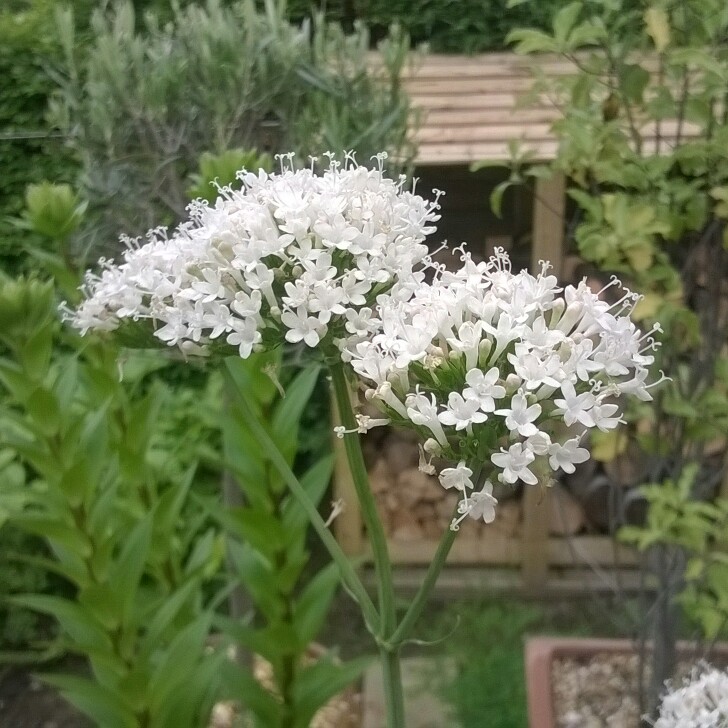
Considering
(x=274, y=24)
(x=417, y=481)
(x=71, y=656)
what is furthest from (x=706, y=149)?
(x=71, y=656)

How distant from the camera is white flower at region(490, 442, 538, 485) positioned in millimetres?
513

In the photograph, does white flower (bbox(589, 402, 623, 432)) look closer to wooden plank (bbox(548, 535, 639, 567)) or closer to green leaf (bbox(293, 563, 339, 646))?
green leaf (bbox(293, 563, 339, 646))

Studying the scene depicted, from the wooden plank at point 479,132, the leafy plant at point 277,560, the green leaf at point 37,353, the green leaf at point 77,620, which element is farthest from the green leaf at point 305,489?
the wooden plank at point 479,132

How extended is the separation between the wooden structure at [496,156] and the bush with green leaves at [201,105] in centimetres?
22

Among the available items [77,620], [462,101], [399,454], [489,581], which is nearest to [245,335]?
[77,620]

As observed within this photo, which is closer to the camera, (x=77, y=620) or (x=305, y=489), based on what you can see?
(x=77, y=620)

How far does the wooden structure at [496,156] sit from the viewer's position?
62.4 inches

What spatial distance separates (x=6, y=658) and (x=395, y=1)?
199 cm

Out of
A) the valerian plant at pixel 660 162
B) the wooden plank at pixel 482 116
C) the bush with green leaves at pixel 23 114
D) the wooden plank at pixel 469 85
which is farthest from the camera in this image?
the bush with green leaves at pixel 23 114

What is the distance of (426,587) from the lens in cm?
62

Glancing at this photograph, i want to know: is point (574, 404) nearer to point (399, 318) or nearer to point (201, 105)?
point (399, 318)

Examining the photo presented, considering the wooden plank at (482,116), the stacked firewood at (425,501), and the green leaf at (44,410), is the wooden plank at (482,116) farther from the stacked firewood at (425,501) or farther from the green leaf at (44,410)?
the green leaf at (44,410)

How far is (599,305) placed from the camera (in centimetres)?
58

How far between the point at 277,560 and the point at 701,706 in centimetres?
58
